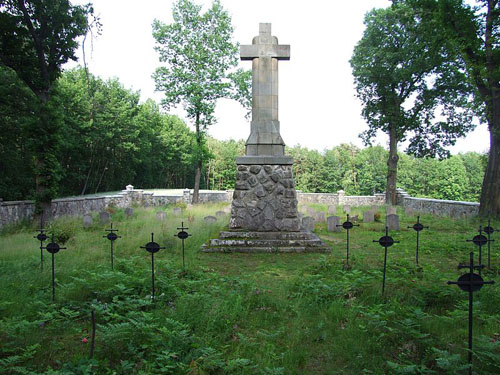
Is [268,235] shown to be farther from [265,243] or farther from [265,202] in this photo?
[265,202]

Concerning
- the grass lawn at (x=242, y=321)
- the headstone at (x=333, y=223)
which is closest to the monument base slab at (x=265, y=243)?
the grass lawn at (x=242, y=321)

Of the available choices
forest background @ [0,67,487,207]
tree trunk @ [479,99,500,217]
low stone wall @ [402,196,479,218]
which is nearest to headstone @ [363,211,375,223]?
tree trunk @ [479,99,500,217]

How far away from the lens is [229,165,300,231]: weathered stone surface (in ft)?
31.7

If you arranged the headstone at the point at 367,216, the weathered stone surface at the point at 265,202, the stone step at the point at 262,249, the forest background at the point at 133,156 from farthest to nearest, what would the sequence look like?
the forest background at the point at 133,156
the headstone at the point at 367,216
the weathered stone surface at the point at 265,202
the stone step at the point at 262,249

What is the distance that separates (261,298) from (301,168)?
56.9m

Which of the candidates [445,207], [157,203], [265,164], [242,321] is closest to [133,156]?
[157,203]

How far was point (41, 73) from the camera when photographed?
13.0m

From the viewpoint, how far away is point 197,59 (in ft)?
78.9

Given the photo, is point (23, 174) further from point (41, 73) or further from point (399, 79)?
point (399, 79)

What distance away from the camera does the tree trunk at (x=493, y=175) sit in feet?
47.2

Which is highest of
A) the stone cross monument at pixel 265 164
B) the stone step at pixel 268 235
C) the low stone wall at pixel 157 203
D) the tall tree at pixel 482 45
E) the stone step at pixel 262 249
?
the tall tree at pixel 482 45

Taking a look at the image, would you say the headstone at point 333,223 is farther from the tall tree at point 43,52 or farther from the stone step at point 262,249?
the tall tree at point 43,52

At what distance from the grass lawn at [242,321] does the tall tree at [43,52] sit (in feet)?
24.7

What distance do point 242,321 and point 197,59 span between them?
2325 cm
